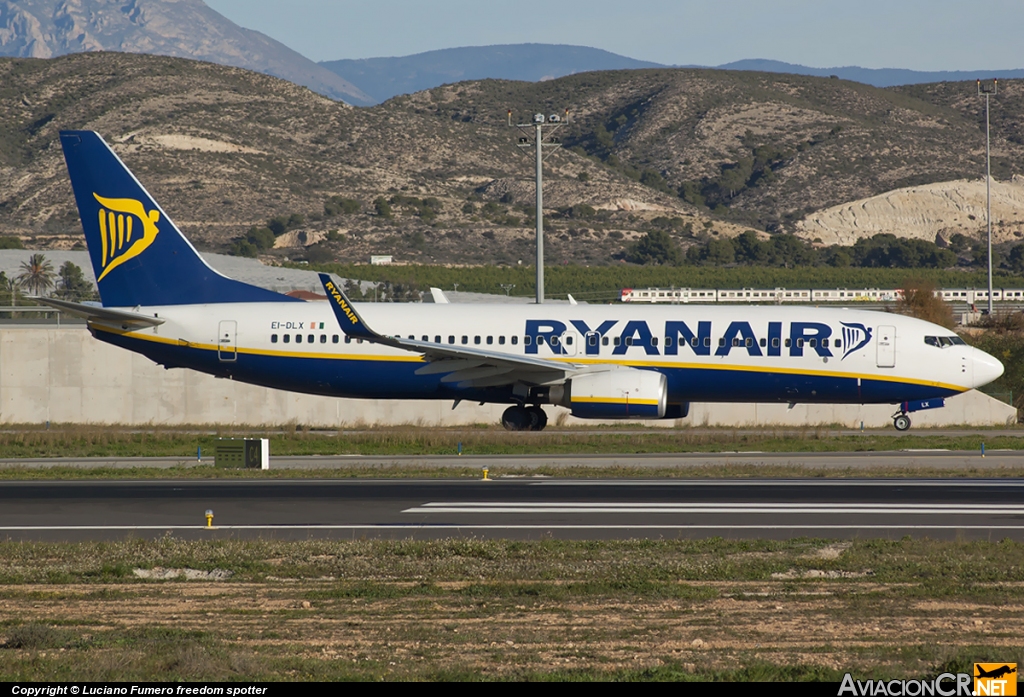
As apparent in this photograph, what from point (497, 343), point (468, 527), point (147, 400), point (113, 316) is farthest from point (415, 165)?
point (468, 527)

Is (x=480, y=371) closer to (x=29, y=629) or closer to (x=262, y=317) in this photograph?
(x=262, y=317)

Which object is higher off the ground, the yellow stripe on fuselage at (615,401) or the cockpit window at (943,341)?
the cockpit window at (943,341)

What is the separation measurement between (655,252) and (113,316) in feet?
300

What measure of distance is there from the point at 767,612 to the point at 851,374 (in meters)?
22.2

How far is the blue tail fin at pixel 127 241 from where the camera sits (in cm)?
3547

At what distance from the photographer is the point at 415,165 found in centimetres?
15912

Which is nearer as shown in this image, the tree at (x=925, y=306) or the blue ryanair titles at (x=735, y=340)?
the blue ryanair titles at (x=735, y=340)

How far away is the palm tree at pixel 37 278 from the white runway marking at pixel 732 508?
216 feet

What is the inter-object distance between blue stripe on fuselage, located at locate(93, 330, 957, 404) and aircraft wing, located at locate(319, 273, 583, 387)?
0.62 m

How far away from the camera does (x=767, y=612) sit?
42.0 ft

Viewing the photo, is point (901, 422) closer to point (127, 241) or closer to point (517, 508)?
point (517, 508)

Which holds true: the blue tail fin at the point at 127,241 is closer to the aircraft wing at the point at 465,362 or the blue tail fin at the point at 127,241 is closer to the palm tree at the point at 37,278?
the aircraft wing at the point at 465,362

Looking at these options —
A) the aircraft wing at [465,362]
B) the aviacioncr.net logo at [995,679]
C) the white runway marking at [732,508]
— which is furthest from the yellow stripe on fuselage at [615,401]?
the aviacioncr.net logo at [995,679]

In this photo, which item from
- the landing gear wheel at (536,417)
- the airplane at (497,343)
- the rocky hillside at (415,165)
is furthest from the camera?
the rocky hillside at (415,165)
